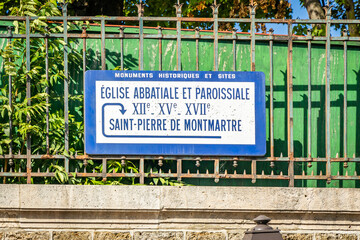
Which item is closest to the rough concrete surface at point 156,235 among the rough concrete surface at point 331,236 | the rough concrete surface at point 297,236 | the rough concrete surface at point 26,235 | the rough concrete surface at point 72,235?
the rough concrete surface at point 72,235

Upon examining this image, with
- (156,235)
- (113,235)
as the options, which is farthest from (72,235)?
(156,235)

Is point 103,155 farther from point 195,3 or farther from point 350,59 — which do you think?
point 195,3

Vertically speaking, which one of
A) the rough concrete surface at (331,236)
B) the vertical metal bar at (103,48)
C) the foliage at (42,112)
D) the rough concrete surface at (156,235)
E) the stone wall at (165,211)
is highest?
the vertical metal bar at (103,48)

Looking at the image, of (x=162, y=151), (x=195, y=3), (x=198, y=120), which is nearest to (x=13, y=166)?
(x=162, y=151)

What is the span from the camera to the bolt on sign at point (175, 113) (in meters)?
5.45

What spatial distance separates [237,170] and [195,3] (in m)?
6.68

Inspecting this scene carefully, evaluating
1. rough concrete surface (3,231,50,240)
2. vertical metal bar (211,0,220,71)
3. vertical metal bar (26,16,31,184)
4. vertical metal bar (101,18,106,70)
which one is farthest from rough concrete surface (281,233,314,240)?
vertical metal bar (26,16,31,184)

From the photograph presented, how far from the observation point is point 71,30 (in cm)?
603

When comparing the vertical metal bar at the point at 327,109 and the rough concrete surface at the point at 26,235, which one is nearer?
the rough concrete surface at the point at 26,235

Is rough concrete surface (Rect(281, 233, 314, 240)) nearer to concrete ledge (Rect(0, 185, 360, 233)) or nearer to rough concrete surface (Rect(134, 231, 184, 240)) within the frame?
concrete ledge (Rect(0, 185, 360, 233))

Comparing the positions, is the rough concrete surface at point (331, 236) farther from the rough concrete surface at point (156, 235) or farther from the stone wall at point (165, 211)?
the rough concrete surface at point (156, 235)

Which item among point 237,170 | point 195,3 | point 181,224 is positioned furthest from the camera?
point 195,3

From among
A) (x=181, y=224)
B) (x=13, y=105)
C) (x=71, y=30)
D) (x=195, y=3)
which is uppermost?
(x=195, y=3)

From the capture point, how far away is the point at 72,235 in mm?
5344
